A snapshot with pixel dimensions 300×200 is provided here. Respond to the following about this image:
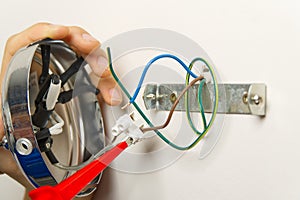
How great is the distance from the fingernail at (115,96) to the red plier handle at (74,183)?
0.10m

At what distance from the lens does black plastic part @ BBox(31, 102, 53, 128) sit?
0.53 meters

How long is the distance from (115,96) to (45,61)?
0.11 meters

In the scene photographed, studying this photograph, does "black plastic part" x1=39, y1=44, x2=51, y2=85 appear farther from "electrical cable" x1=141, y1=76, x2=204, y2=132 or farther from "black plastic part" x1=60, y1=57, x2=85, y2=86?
"electrical cable" x1=141, y1=76, x2=204, y2=132

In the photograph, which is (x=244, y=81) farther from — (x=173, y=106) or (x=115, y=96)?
(x=115, y=96)

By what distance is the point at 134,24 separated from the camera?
58 centimetres

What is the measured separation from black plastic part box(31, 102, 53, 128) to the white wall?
15 cm

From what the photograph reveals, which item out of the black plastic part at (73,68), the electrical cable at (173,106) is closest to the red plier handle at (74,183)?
the electrical cable at (173,106)

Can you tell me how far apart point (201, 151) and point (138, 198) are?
0.13 m

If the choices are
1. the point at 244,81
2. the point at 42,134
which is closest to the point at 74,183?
the point at 42,134

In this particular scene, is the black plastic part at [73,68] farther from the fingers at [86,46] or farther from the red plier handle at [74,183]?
the red plier handle at [74,183]

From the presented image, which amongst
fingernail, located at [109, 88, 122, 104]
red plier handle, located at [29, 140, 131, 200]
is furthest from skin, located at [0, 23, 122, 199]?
red plier handle, located at [29, 140, 131, 200]

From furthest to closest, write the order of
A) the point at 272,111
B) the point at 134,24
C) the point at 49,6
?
the point at 49,6, the point at 134,24, the point at 272,111

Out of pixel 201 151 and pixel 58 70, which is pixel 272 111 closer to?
pixel 201 151

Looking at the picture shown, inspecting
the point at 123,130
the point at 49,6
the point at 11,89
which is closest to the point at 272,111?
the point at 123,130
